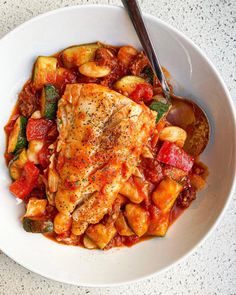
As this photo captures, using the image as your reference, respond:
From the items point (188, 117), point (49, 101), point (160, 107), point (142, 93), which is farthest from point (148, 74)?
point (49, 101)

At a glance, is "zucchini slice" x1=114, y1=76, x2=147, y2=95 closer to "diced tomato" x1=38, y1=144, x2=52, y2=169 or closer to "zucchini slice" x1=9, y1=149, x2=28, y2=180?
"diced tomato" x1=38, y1=144, x2=52, y2=169

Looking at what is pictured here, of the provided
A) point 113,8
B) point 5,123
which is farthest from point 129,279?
point 113,8

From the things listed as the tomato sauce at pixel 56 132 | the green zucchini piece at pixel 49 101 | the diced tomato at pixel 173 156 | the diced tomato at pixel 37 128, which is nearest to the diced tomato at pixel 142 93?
A: the tomato sauce at pixel 56 132

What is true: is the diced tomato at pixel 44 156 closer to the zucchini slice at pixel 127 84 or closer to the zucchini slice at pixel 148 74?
the zucchini slice at pixel 127 84

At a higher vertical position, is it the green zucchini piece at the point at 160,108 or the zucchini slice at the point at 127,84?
the zucchini slice at the point at 127,84

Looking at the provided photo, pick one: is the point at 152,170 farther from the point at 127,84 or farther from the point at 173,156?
the point at 127,84

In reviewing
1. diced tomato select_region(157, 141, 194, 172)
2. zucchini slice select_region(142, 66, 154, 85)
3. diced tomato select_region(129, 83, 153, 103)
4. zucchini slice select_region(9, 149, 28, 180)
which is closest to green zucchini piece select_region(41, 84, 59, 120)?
zucchini slice select_region(9, 149, 28, 180)
